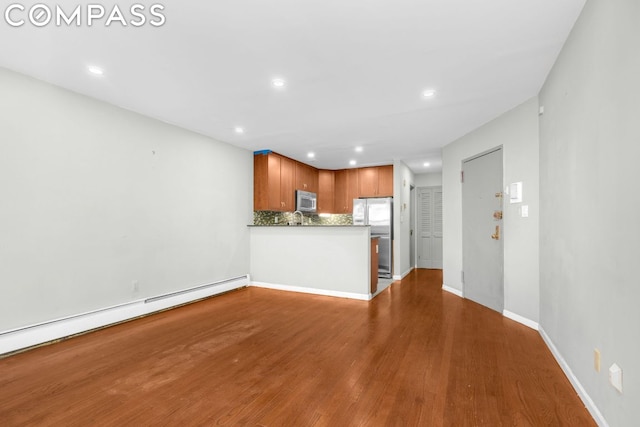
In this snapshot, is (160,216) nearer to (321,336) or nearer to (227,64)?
(227,64)

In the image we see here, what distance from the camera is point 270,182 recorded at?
5.45 meters

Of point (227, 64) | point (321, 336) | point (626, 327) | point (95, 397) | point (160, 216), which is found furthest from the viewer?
point (160, 216)

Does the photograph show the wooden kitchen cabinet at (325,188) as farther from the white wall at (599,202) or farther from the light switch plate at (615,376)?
the light switch plate at (615,376)

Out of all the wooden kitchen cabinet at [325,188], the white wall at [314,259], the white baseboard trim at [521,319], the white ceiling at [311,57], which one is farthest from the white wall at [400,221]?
the white baseboard trim at [521,319]

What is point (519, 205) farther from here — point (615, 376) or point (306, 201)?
point (306, 201)

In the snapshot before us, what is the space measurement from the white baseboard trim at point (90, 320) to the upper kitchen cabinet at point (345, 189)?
3.56 meters

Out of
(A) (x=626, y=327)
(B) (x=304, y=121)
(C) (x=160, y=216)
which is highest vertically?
(B) (x=304, y=121)

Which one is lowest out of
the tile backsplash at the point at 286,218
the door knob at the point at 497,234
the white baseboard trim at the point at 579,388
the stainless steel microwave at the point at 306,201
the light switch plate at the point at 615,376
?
the white baseboard trim at the point at 579,388

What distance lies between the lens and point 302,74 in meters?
2.69

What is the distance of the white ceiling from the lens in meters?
1.89

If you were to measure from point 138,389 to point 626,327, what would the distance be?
2.98 meters

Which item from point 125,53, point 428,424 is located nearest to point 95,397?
point 428,424

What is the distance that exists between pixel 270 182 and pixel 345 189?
87.7 inches

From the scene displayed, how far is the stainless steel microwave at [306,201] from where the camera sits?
6.18 meters
